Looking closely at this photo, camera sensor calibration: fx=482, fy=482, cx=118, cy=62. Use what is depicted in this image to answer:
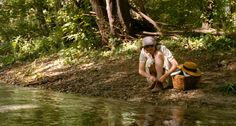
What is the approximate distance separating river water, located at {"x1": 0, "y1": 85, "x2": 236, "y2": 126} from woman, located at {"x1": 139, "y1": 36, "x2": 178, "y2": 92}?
2.91 feet

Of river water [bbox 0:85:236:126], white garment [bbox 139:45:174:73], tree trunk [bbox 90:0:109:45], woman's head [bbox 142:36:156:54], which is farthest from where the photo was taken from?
tree trunk [bbox 90:0:109:45]

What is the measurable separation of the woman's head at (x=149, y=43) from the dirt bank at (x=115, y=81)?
91cm

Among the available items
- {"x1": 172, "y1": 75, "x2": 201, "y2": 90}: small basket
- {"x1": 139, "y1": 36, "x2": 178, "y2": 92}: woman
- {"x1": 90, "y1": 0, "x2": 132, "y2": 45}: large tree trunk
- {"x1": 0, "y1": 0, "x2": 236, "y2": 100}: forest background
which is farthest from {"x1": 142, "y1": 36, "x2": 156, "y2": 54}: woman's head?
{"x1": 90, "y1": 0, "x2": 132, "y2": 45}: large tree trunk

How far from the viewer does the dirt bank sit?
29.4 ft

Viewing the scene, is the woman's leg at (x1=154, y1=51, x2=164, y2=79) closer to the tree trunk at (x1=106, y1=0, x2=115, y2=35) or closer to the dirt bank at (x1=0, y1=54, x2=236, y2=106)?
the dirt bank at (x1=0, y1=54, x2=236, y2=106)

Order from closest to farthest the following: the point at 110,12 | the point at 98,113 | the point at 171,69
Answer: the point at 98,113 < the point at 171,69 < the point at 110,12

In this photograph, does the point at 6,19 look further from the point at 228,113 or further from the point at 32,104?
the point at 228,113

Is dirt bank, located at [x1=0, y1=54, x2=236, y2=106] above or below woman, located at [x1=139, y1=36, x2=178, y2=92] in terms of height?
below

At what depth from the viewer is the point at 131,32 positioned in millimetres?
15352

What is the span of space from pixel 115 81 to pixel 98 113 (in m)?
3.77

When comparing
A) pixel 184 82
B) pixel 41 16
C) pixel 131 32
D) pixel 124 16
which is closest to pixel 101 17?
pixel 124 16

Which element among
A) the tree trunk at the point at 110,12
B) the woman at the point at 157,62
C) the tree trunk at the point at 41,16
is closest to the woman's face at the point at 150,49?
the woman at the point at 157,62

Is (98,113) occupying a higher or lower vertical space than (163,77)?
lower

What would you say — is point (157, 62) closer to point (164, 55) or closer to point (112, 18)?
point (164, 55)
